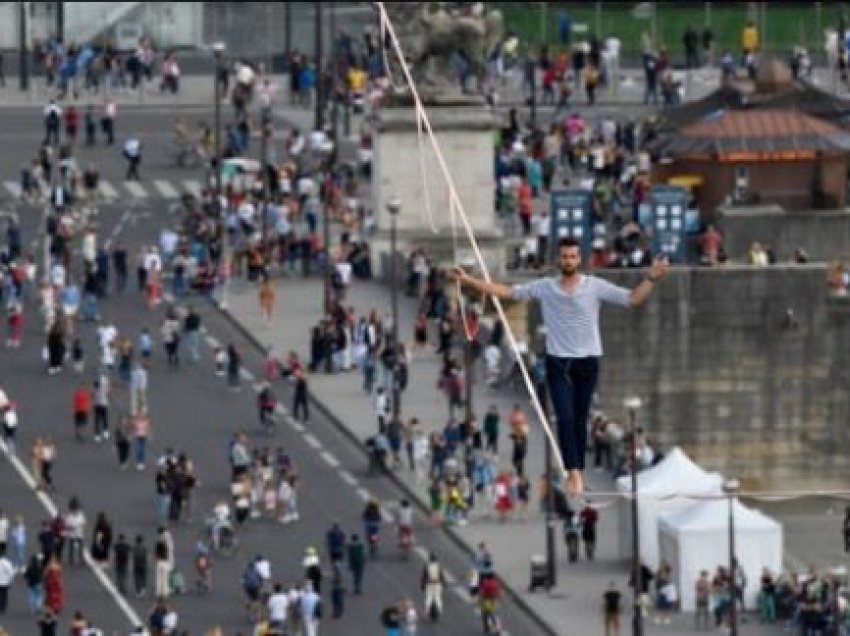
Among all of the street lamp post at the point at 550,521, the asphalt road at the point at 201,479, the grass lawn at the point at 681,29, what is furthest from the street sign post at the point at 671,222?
the grass lawn at the point at 681,29

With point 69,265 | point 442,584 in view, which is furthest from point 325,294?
point 442,584


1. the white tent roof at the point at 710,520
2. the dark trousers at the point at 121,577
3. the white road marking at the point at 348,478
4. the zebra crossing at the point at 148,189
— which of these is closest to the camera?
the dark trousers at the point at 121,577

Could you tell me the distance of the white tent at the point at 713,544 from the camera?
126m

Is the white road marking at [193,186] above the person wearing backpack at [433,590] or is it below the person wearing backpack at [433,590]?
above

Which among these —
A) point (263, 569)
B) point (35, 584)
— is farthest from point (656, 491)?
point (35, 584)

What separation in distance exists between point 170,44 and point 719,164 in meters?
14.6

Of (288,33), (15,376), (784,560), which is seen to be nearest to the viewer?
(784,560)

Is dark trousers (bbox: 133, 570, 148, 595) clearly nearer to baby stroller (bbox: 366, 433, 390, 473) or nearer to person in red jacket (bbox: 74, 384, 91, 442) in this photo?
baby stroller (bbox: 366, 433, 390, 473)

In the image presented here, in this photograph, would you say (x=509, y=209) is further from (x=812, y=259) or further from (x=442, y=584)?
(x=442, y=584)

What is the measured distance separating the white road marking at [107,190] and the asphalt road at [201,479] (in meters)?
7.72

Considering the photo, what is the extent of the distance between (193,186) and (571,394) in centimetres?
10020

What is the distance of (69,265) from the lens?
158m

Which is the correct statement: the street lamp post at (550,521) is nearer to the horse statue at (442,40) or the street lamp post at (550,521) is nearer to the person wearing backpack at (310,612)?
the person wearing backpack at (310,612)

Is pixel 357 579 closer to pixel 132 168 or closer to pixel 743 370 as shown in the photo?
pixel 743 370
